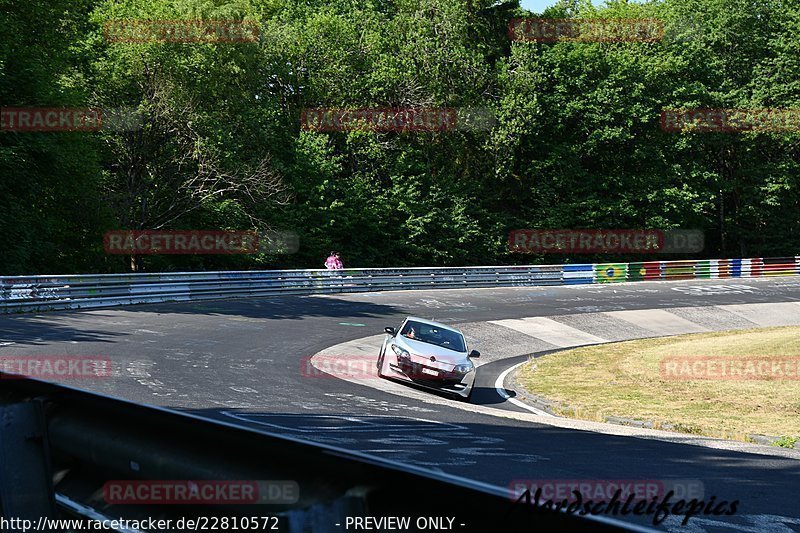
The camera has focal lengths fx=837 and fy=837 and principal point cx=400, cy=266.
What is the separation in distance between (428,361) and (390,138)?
116 feet

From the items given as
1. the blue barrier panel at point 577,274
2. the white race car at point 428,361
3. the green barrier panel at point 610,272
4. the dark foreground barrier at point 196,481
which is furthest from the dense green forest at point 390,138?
the dark foreground barrier at point 196,481

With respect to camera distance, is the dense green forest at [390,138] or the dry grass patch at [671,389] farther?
the dense green forest at [390,138]

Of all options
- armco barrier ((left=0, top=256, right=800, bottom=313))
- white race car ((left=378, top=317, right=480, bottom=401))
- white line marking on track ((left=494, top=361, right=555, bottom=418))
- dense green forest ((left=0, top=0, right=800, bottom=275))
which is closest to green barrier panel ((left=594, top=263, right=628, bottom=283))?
armco barrier ((left=0, top=256, right=800, bottom=313))

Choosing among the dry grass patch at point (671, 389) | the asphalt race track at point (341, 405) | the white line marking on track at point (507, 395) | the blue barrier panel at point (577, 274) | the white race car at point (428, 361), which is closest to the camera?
the asphalt race track at point (341, 405)

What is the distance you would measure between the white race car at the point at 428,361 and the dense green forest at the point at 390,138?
18625mm

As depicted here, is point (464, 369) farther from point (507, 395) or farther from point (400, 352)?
point (507, 395)

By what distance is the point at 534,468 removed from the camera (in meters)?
7.99

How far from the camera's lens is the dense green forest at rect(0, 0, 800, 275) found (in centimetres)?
3728

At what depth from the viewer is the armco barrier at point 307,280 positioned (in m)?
23.3

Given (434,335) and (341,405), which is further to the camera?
(434,335)

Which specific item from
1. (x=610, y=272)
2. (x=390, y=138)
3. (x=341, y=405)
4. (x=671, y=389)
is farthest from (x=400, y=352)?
(x=390, y=138)

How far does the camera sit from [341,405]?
486 inches

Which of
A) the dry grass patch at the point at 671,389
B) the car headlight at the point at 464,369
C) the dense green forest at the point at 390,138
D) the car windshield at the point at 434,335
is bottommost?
the dry grass patch at the point at 671,389

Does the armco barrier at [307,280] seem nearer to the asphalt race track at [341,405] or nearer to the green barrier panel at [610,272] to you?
the green barrier panel at [610,272]
